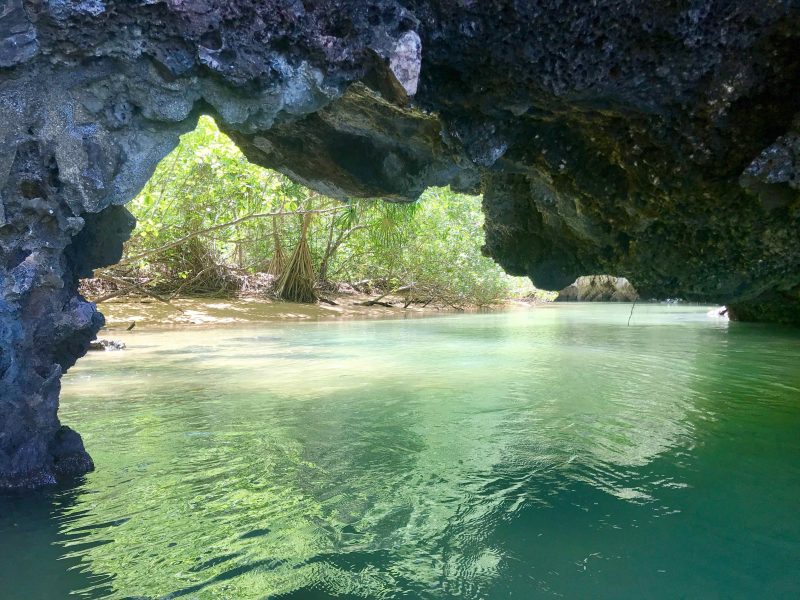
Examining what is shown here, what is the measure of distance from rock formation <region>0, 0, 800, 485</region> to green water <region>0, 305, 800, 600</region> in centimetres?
83

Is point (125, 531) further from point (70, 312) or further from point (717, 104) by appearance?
point (717, 104)

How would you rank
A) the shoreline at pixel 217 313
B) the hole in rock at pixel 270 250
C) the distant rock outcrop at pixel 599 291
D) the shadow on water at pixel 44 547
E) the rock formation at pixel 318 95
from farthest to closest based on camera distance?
the distant rock outcrop at pixel 599 291 → the shoreline at pixel 217 313 → the hole in rock at pixel 270 250 → the rock formation at pixel 318 95 → the shadow on water at pixel 44 547

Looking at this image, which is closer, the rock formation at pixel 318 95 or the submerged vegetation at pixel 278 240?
the rock formation at pixel 318 95

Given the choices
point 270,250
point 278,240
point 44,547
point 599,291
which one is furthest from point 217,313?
point 599,291

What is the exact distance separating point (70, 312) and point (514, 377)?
4529mm

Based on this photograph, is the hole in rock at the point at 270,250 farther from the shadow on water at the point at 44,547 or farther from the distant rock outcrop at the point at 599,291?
the distant rock outcrop at the point at 599,291

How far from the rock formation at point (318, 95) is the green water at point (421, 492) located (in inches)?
32.6

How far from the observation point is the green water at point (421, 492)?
2.18 m

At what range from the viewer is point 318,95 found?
9.80 ft

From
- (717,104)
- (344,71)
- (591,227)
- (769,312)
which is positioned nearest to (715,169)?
(717,104)

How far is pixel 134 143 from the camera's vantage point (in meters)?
2.97

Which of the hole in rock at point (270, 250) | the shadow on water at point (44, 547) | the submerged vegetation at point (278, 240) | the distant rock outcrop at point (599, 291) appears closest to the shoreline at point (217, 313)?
the hole in rock at point (270, 250)

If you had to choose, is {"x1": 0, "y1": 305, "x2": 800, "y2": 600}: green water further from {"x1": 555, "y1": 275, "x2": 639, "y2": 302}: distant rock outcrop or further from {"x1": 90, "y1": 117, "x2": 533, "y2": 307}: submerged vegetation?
{"x1": 555, "y1": 275, "x2": 639, "y2": 302}: distant rock outcrop

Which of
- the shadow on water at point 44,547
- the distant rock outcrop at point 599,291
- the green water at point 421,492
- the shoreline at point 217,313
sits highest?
the distant rock outcrop at point 599,291
